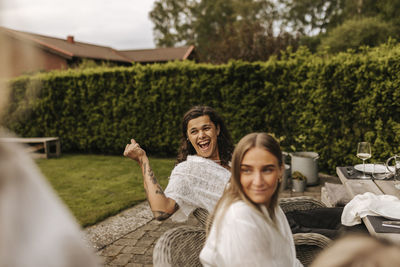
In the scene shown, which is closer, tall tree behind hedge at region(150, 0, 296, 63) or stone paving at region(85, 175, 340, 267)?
stone paving at region(85, 175, 340, 267)

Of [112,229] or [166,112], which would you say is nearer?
[112,229]

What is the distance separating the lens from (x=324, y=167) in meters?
6.55

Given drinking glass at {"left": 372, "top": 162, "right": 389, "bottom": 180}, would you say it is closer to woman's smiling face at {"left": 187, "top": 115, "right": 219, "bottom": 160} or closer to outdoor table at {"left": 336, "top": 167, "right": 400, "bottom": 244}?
outdoor table at {"left": 336, "top": 167, "right": 400, "bottom": 244}

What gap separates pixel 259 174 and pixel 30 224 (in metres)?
0.94

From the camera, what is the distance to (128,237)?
12.4ft

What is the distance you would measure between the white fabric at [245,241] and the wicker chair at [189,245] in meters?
0.29

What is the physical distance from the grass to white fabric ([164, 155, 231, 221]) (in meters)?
2.74

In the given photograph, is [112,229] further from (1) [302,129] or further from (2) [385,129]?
(2) [385,129]

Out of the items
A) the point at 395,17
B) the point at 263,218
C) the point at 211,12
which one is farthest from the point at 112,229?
the point at 211,12

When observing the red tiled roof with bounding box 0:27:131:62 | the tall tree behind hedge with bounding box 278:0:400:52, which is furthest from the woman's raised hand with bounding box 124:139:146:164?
the tall tree behind hedge with bounding box 278:0:400:52

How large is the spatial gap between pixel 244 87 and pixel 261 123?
3.17 feet

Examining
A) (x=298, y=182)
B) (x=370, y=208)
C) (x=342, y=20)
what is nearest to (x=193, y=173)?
(x=370, y=208)

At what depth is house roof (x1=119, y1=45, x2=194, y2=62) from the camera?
24.8 metres

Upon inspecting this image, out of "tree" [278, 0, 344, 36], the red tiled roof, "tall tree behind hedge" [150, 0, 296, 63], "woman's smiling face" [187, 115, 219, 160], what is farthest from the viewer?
"tall tree behind hedge" [150, 0, 296, 63]
